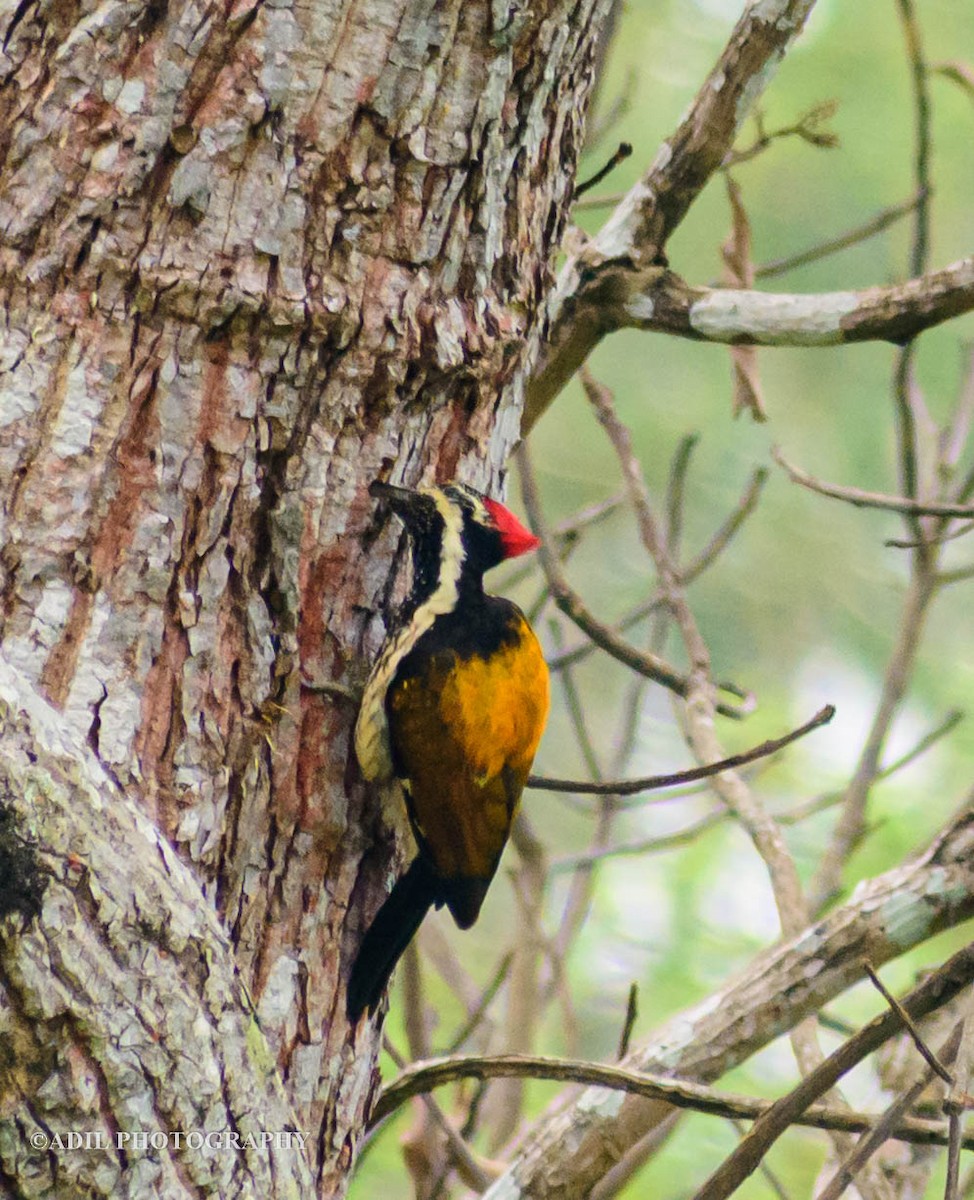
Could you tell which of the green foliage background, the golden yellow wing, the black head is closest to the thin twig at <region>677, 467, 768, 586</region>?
the black head

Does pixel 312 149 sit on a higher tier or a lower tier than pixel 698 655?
higher

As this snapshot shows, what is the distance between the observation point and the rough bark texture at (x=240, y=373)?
194cm

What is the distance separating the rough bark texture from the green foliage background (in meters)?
3.81

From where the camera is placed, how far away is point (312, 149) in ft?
6.72

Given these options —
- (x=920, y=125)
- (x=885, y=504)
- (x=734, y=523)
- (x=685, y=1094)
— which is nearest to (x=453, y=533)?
(x=885, y=504)

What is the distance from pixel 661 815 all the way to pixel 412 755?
17.7ft

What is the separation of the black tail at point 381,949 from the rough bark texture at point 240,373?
29 mm

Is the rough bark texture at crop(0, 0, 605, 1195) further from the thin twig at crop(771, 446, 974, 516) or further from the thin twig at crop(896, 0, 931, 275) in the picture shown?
the thin twig at crop(896, 0, 931, 275)

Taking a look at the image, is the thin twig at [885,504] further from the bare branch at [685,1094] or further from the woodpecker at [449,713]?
the bare branch at [685,1094]

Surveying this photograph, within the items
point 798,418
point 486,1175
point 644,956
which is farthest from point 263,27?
point 798,418

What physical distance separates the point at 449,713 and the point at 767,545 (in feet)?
18.2

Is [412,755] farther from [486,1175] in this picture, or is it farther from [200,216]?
[486,1175]

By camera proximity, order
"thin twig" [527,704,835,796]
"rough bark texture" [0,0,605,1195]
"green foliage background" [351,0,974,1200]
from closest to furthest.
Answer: "rough bark texture" [0,0,605,1195] < "thin twig" [527,704,835,796] < "green foliage background" [351,0,974,1200]

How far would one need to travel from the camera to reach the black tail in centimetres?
213
